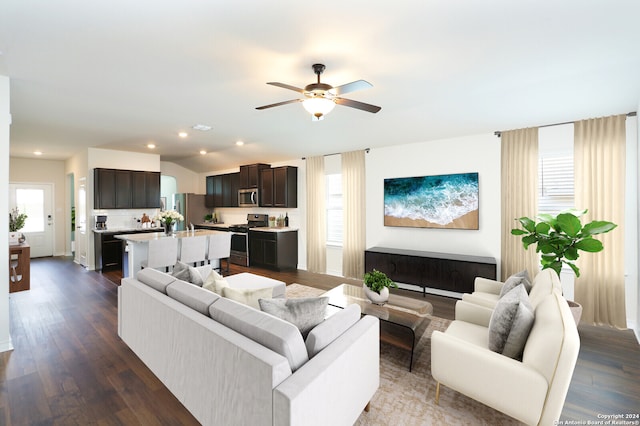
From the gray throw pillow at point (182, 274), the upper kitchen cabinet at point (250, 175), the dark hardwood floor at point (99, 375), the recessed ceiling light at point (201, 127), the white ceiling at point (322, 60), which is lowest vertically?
the dark hardwood floor at point (99, 375)

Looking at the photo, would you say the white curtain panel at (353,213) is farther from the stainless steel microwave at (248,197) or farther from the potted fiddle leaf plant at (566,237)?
the potted fiddle leaf plant at (566,237)

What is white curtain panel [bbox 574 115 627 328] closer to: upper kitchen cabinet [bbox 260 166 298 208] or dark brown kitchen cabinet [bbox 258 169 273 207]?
upper kitchen cabinet [bbox 260 166 298 208]

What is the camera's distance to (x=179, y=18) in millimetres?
1981

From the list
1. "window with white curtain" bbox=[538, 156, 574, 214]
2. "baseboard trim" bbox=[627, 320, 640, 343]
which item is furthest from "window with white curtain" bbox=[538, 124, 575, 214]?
"baseboard trim" bbox=[627, 320, 640, 343]

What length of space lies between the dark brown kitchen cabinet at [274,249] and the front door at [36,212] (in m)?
5.73

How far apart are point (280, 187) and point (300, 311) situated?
5.09m

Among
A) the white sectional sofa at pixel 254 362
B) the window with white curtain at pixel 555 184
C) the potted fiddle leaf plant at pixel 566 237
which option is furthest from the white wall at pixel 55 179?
the window with white curtain at pixel 555 184

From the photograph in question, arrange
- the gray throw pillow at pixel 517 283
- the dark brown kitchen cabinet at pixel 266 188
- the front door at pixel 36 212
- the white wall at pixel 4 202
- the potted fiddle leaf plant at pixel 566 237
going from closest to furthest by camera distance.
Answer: the gray throw pillow at pixel 517 283 → the white wall at pixel 4 202 → the potted fiddle leaf plant at pixel 566 237 → the dark brown kitchen cabinet at pixel 266 188 → the front door at pixel 36 212

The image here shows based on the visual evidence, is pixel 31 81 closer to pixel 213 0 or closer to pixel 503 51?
pixel 213 0

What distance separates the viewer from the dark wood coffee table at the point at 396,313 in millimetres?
2738

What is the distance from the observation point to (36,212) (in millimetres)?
7863

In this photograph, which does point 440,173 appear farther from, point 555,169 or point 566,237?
point 566,237

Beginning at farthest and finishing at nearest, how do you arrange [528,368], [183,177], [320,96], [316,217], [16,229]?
1. [183,177]
2. [316,217]
3. [16,229]
4. [320,96]
5. [528,368]

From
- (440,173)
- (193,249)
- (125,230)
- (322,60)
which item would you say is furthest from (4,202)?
(440,173)
